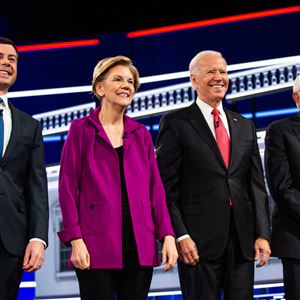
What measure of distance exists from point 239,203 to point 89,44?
6.87ft

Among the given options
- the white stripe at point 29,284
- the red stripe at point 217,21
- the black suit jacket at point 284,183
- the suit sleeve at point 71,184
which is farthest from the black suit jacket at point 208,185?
the white stripe at point 29,284

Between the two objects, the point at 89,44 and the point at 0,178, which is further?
the point at 89,44

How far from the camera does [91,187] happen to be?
245 centimetres

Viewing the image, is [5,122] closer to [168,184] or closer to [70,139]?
[70,139]

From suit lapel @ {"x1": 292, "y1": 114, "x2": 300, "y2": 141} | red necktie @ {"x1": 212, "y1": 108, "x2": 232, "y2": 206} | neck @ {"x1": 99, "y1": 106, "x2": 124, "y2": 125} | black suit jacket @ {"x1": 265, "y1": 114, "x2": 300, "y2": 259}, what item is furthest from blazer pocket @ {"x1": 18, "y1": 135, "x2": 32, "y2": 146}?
suit lapel @ {"x1": 292, "y1": 114, "x2": 300, "y2": 141}

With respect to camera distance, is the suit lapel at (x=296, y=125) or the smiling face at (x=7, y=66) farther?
the suit lapel at (x=296, y=125)

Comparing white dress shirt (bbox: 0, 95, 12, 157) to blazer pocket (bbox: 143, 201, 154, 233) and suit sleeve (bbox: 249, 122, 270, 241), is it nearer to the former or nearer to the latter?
blazer pocket (bbox: 143, 201, 154, 233)

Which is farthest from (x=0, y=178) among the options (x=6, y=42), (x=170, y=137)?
(x=170, y=137)

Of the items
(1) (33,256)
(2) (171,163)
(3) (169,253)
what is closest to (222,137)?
(2) (171,163)

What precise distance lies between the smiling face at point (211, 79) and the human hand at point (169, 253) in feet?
2.40

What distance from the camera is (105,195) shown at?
2.41 metres

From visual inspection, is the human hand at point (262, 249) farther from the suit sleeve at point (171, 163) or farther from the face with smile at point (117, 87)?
the face with smile at point (117, 87)

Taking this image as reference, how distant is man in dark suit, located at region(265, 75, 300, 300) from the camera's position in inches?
113

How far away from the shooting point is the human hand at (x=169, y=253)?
2461 mm
